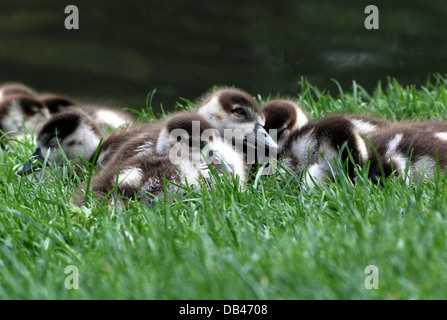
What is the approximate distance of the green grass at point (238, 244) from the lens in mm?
1561

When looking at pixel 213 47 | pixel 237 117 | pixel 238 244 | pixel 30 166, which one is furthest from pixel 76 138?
pixel 213 47

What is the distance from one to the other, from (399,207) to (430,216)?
0.53 ft

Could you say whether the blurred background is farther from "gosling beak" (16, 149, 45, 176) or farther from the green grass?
the green grass

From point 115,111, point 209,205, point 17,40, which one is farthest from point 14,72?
point 209,205

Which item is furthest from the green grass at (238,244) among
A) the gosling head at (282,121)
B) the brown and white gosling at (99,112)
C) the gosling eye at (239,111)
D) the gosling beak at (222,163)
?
the brown and white gosling at (99,112)

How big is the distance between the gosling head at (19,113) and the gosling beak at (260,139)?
2.10 meters

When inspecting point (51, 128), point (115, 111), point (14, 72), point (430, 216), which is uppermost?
point (14, 72)

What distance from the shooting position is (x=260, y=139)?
3072 millimetres

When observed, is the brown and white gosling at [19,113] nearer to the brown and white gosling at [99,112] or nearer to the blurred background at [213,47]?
the brown and white gosling at [99,112]

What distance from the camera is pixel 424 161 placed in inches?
101

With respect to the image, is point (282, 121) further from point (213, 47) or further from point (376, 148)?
point (213, 47)

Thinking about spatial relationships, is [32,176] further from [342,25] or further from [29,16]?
[29,16]

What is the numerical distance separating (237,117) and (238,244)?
52.7 inches
